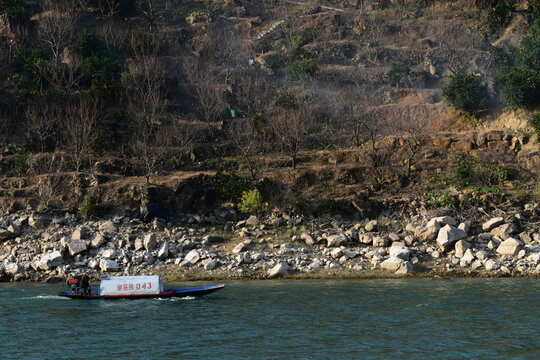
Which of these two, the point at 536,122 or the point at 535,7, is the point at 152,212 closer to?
the point at 536,122

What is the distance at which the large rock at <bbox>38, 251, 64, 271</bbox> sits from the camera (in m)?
36.4

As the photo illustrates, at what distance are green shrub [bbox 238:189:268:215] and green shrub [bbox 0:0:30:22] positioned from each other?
39237 millimetres

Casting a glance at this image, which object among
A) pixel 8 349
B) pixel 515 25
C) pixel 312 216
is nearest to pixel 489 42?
pixel 515 25

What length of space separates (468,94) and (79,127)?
3697cm

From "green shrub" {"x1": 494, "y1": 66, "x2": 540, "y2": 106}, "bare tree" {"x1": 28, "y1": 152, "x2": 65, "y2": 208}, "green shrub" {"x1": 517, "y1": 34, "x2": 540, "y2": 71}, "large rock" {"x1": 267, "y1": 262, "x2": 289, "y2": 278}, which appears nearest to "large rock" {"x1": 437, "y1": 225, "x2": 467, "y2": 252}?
"large rock" {"x1": 267, "y1": 262, "x2": 289, "y2": 278}

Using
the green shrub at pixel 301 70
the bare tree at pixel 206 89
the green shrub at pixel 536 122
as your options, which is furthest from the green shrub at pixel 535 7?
the bare tree at pixel 206 89

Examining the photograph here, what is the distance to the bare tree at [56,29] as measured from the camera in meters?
61.1

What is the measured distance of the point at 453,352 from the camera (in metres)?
20.4

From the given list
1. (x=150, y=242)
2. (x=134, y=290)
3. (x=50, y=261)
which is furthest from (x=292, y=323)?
(x=50, y=261)

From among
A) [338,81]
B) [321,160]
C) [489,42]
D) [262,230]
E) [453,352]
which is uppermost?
[489,42]

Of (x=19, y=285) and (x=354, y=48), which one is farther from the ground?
(x=354, y=48)

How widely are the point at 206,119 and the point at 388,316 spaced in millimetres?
37933

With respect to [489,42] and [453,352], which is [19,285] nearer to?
Answer: [453,352]

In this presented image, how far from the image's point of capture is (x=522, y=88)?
53062mm
